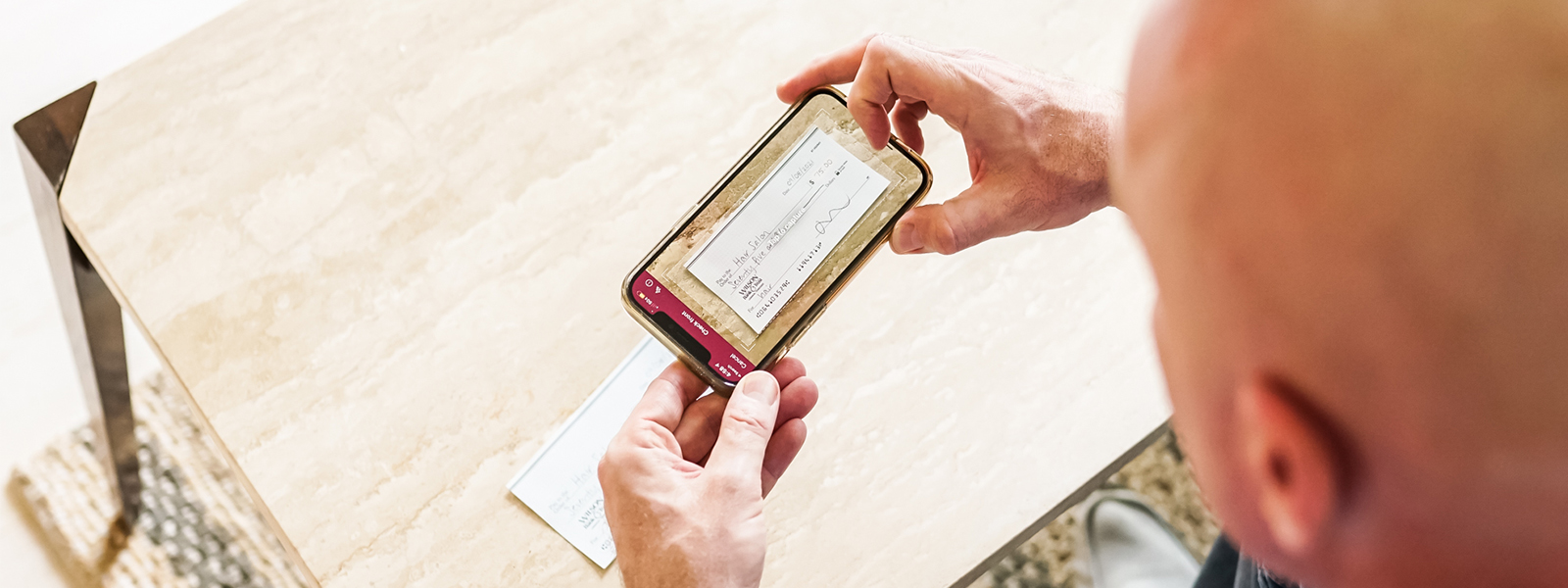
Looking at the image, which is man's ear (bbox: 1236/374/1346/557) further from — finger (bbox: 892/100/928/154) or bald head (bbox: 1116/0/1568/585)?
finger (bbox: 892/100/928/154)

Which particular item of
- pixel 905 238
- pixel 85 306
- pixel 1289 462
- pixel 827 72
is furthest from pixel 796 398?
pixel 85 306

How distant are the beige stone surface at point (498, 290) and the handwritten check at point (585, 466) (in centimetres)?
1

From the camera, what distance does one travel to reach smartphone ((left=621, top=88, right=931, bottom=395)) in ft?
1.91

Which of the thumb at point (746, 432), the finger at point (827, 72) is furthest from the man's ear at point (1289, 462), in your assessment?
the finger at point (827, 72)

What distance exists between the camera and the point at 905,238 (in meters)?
0.60

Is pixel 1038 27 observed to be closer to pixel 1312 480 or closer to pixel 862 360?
pixel 862 360

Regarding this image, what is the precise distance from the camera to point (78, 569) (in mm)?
1006

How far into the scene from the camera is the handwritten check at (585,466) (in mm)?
595

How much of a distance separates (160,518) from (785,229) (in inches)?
34.0

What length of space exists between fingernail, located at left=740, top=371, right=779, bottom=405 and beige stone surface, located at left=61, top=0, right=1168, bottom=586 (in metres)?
0.08

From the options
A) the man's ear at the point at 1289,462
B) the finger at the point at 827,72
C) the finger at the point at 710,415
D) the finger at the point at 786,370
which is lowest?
the finger at the point at 710,415

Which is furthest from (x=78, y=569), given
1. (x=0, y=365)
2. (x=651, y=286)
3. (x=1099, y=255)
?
(x=1099, y=255)

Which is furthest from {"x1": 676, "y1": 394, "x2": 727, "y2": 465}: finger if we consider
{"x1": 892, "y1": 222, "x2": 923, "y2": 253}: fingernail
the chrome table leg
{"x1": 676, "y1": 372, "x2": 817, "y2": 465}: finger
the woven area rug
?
the woven area rug

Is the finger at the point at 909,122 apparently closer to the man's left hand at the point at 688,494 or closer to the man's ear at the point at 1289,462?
the man's left hand at the point at 688,494
